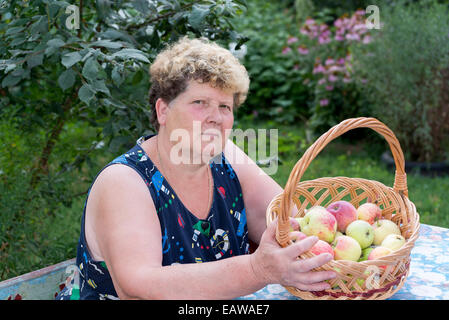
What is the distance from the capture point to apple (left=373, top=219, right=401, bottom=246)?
1.57 meters

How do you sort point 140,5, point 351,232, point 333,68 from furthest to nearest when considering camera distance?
point 333,68 < point 140,5 < point 351,232

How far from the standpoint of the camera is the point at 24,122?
2648mm

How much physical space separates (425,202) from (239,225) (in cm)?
259

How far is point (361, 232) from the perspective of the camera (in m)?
1.53

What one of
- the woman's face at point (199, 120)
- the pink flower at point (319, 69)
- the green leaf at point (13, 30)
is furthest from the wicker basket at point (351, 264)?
the pink flower at point (319, 69)

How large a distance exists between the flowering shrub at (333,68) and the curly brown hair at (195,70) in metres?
3.45

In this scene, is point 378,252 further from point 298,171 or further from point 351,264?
point 298,171

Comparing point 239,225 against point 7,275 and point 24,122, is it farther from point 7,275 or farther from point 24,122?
point 24,122

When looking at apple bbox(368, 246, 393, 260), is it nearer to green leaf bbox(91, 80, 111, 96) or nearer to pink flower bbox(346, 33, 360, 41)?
green leaf bbox(91, 80, 111, 96)

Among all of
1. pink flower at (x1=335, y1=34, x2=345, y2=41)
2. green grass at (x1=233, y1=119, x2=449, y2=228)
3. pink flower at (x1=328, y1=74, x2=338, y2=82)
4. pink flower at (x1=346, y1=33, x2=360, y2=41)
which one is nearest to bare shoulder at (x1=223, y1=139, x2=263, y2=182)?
green grass at (x1=233, y1=119, x2=449, y2=228)

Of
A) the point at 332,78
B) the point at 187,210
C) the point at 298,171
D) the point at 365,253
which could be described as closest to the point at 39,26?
the point at 187,210

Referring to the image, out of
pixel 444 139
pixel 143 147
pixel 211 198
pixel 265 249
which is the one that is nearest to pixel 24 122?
pixel 143 147

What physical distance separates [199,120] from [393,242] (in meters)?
0.70

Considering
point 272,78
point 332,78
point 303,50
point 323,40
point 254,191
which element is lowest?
point 272,78
